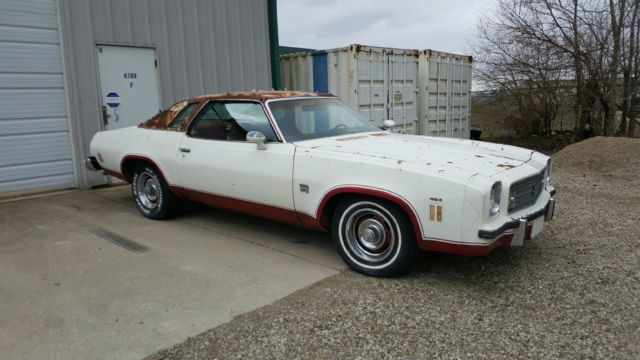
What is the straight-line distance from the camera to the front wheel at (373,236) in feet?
12.1

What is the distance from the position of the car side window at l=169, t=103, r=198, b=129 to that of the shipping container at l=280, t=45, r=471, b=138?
15.5 feet

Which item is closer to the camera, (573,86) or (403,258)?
(403,258)

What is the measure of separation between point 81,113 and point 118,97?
0.65 m

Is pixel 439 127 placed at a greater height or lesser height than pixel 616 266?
greater

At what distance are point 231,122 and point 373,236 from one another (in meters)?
1.99

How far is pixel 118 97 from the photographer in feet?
26.2

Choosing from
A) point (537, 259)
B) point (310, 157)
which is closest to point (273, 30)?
point (310, 157)

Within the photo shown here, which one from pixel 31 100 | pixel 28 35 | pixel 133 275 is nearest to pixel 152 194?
pixel 133 275

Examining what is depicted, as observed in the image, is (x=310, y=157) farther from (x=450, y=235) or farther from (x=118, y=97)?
(x=118, y=97)

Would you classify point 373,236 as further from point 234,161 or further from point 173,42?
point 173,42

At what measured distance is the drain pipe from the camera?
32.7 feet

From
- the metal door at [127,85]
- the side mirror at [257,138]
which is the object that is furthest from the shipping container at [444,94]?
the side mirror at [257,138]

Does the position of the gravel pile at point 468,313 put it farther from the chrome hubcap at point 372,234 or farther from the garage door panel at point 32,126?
the garage door panel at point 32,126

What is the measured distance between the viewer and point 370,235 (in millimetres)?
3865
